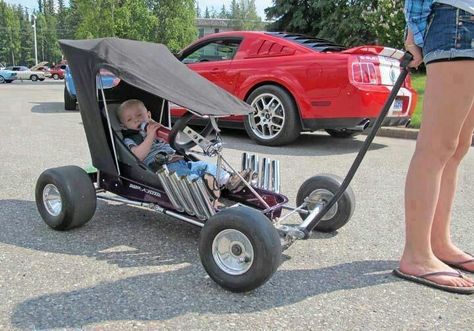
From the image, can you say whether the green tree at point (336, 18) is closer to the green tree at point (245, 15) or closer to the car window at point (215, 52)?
the car window at point (215, 52)

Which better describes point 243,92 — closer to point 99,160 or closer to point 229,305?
point 99,160

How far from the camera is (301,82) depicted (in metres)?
6.82

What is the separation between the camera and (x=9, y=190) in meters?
4.60

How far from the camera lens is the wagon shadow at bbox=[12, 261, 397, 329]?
2.42m

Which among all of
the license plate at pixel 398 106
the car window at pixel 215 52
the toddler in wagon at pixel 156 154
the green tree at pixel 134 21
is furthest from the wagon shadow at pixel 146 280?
the green tree at pixel 134 21

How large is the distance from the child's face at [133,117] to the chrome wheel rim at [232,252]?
1553mm

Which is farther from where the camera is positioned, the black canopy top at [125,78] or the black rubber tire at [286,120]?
the black rubber tire at [286,120]

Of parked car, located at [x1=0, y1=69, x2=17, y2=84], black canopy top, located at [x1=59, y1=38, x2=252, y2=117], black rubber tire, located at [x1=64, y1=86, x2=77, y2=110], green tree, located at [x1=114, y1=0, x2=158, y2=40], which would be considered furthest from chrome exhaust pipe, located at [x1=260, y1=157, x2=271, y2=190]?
parked car, located at [x1=0, y1=69, x2=17, y2=84]

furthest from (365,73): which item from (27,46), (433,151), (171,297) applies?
(27,46)

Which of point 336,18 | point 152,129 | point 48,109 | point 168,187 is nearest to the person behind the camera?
point 168,187

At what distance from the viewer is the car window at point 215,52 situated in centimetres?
786

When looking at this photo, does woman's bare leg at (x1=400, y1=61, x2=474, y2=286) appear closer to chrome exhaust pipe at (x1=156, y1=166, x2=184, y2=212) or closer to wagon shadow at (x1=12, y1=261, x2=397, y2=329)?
wagon shadow at (x1=12, y1=261, x2=397, y2=329)

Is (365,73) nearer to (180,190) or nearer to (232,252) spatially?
(180,190)

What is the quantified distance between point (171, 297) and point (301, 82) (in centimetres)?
470
